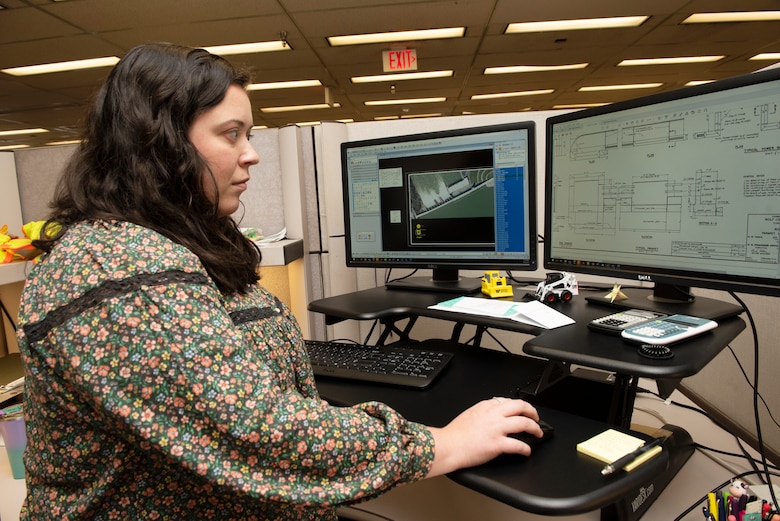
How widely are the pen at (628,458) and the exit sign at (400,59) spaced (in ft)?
14.8

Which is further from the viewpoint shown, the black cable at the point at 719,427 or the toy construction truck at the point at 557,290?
the toy construction truck at the point at 557,290

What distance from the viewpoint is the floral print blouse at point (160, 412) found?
18.8 inches

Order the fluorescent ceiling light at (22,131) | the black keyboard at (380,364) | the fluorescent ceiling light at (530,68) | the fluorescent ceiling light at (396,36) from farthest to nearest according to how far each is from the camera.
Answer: the fluorescent ceiling light at (22,131), the fluorescent ceiling light at (530,68), the fluorescent ceiling light at (396,36), the black keyboard at (380,364)

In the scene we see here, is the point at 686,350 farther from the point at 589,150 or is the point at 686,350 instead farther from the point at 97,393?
the point at 97,393

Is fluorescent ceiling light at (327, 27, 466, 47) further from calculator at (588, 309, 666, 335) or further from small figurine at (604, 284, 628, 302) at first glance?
calculator at (588, 309, 666, 335)

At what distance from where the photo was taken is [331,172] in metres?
1.53

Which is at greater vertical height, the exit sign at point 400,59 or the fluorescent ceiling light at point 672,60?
the fluorescent ceiling light at point 672,60

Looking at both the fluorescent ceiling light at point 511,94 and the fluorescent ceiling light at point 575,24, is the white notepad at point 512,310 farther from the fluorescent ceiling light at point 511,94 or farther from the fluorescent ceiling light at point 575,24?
the fluorescent ceiling light at point 511,94

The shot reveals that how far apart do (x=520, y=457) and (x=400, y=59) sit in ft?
14.8

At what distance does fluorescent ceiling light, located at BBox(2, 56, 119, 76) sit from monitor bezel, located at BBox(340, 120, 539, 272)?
4.14 metres

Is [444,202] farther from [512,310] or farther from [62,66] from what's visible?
[62,66]

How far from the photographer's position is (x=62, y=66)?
449cm

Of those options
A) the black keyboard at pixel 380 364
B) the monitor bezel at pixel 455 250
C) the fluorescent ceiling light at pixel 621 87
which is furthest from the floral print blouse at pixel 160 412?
the fluorescent ceiling light at pixel 621 87

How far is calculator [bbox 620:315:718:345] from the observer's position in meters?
0.74
